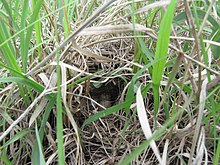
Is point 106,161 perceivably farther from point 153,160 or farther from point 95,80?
point 95,80

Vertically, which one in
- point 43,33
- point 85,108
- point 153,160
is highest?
point 43,33

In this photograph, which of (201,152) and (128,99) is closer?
(201,152)

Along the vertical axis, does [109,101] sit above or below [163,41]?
below

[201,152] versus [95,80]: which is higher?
[95,80]

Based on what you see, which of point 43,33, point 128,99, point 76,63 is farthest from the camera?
point 43,33

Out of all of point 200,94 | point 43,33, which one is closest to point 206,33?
point 200,94

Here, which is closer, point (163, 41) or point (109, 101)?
point (163, 41)

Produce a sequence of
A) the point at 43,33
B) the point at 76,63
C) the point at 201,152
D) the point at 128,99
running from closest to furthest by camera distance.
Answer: the point at 201,152, the point at 128,99, the point at 76,63, the point at 43,33

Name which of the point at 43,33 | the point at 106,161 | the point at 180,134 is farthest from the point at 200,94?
the point at 43,33

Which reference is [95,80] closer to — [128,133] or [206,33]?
[128,133]
